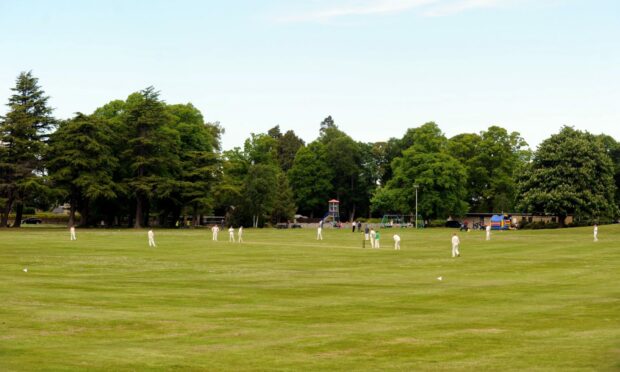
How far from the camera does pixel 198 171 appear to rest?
124688 millimetres

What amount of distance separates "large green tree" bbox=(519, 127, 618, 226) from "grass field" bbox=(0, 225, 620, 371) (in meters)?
59.5

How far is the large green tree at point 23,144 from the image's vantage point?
113375mm

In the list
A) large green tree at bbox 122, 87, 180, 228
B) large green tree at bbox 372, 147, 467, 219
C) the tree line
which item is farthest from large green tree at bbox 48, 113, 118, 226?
large green tree at bbox 372, 147, 467, 219

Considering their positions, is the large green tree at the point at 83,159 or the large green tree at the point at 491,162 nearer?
the large green tree at the point at 83,159

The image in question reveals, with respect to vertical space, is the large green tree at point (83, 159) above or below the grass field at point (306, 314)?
above

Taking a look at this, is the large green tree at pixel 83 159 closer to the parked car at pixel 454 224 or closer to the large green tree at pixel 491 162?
the parked car at pixel 454 224

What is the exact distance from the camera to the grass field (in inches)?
715

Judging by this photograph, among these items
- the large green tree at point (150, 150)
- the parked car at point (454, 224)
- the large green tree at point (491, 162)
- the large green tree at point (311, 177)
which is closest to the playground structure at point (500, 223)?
the parked car at point (454, 224)

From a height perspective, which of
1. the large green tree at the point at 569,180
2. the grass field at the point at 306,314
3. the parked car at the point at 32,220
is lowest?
the grass field at the point at 306,314

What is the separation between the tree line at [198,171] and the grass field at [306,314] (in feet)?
208

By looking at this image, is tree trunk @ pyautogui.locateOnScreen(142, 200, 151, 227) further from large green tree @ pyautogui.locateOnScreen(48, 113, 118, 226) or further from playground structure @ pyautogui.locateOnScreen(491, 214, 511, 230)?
playground structure @ pyautogui.locateOnScreen(491, 214, 511, 230)

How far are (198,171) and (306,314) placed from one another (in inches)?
3941

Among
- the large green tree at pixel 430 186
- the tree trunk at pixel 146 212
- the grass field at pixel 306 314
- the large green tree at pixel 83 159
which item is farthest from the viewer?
the large green tree at pixel 430 186

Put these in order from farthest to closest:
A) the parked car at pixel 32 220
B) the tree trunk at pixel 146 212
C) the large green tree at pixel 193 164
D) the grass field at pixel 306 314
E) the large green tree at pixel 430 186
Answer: the parked car at pixel 32 220 < the large green tree at pixel 430 186 < the tree trunk at pixel 146 212 < the large green tree at pixel 193 164 < the grass field at pixel 306 314
